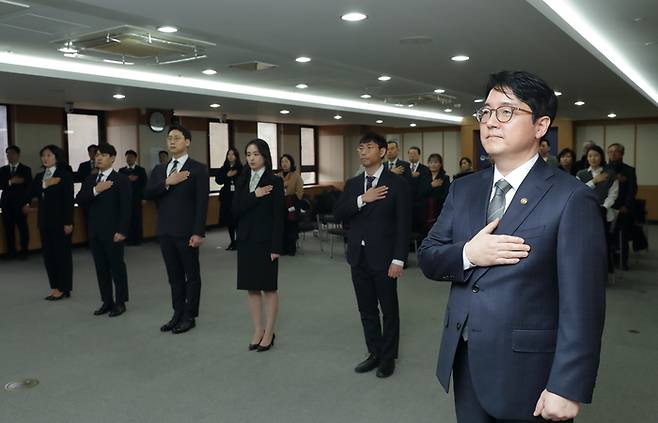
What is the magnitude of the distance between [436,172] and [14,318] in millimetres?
6033

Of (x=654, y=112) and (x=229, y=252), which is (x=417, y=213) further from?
(x=654, y=112)

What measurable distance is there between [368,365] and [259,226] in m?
1.29

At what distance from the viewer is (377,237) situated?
3.95m

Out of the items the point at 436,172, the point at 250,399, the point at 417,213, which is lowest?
the point at 250,399

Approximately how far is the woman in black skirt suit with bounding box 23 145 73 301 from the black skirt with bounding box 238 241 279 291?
2731 millimetres

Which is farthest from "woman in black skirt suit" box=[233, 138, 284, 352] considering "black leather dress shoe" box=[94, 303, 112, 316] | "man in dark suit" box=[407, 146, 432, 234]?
"man in dark suit" box=[407, 146, 432, 234]

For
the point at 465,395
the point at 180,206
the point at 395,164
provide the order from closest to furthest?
1. the point at 465,395
2. the point at 180,206
3. the point at 395,164

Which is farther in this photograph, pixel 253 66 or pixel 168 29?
pixel 253 66

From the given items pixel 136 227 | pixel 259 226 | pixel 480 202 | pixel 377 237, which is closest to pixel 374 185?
pixel 377 237

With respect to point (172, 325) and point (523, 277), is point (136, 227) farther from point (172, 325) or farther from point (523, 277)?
point (523, 277)

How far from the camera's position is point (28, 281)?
7562mm

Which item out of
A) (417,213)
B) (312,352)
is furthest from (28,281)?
(417,213)

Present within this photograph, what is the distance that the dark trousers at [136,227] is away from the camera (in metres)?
10.6

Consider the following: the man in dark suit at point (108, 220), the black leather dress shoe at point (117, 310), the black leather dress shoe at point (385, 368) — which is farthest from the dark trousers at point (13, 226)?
the black leather dress shoe at point (385, 368)
